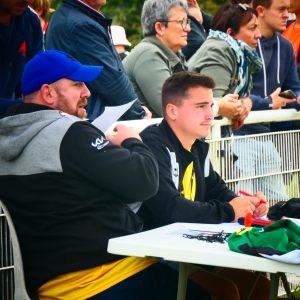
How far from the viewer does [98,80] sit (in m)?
4.65

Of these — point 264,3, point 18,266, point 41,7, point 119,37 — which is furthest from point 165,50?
point 119,37

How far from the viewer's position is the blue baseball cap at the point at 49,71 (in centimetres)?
339

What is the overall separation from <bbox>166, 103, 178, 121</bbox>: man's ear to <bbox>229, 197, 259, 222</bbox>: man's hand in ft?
1.79

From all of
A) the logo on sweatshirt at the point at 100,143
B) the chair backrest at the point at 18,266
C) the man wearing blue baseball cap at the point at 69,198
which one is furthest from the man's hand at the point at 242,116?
the chair backrest at the point at 18,266

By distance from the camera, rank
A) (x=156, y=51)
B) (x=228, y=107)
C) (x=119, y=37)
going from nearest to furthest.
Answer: (x=228, y=107)
(x=156, y=51)
(x=119, y=37)

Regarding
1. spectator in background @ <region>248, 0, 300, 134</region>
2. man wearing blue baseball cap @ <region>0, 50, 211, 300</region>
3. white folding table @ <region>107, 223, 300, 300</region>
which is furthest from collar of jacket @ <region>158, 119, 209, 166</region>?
spectator in background @ <region>248, 0, 300, 134</region>

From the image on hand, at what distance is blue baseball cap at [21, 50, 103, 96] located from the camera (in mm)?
3391

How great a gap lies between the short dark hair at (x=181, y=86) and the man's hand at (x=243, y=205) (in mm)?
601

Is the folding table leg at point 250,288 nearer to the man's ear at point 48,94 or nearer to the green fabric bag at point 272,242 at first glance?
the green fabric bag at point 272,242

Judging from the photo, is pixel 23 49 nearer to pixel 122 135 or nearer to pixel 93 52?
pixel 93 52

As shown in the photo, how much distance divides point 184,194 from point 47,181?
0.97 meters

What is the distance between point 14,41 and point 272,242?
6.33 ft

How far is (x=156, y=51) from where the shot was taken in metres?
5.21

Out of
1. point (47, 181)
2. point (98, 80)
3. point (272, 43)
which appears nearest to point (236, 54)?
point (272, 43)
